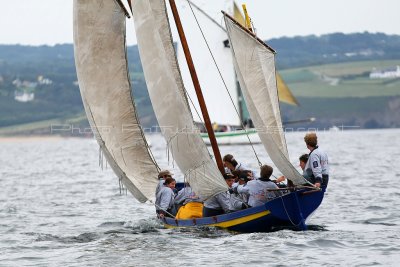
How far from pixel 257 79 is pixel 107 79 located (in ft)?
17.9

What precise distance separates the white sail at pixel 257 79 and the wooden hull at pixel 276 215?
1.90 metres

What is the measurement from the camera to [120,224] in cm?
3547

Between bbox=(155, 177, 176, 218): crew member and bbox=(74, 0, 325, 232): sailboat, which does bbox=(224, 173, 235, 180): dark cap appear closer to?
bbox=(74, 0, 325, 232): sailboat

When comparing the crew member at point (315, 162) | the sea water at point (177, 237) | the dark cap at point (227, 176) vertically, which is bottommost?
the sea water at point (177, 237)

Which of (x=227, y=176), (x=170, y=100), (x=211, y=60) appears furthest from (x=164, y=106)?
(x=211, y=60)

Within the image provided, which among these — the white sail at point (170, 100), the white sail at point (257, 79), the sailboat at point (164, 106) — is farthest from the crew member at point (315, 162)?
the white sail at point (170, 100)

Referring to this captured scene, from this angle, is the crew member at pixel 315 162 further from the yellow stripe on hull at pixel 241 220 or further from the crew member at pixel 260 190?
the yellow stripe on hull at pixel 241 220

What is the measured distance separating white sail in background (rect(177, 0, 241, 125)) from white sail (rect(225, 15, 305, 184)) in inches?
1931

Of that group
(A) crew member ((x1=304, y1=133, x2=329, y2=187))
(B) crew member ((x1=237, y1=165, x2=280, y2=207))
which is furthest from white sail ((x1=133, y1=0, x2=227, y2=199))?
(A) crew member ((x1=304, y1=133, x2=329, y2=187))

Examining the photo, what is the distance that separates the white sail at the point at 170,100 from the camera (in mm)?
29172

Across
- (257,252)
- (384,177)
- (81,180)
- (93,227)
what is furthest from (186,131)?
(81,180)

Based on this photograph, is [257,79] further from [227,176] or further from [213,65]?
[213,65]

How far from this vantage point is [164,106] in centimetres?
2956

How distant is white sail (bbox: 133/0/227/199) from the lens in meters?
29.2
